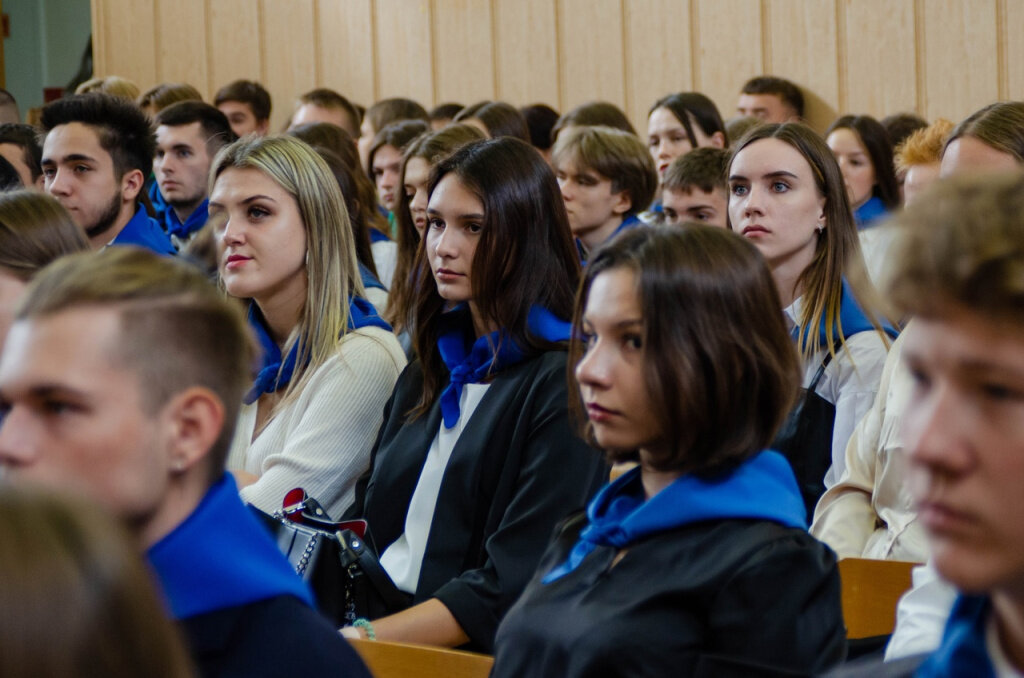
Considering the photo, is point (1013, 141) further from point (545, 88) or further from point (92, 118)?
point (545, 88)

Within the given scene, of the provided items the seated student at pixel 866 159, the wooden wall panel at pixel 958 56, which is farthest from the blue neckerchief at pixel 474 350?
the wooden wall panel at pixel 958 56

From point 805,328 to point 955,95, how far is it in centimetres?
408

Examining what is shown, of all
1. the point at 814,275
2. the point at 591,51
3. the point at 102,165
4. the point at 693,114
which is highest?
the point at 591,51

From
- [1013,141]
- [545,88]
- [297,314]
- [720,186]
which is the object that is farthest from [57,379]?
[545,88]

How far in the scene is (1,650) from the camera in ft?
2.29

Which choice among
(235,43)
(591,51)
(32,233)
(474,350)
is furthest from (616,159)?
(235,43)

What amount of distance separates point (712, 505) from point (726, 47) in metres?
5.75

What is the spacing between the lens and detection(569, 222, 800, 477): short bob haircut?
1.67 metres

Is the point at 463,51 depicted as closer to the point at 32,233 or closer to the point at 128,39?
the point at 128,39

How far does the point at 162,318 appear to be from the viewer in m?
1.36

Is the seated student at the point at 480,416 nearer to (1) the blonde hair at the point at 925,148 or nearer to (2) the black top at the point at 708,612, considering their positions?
(2) the black top at the point at 708,612

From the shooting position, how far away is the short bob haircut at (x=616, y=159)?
14.6ft

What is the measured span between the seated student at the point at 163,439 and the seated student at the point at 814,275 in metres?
1.65

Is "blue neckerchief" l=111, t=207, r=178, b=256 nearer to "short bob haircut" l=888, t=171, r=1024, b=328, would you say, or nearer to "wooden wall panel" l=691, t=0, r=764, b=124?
"short bob haircut" l=888, t=171, r=1024, b=328
